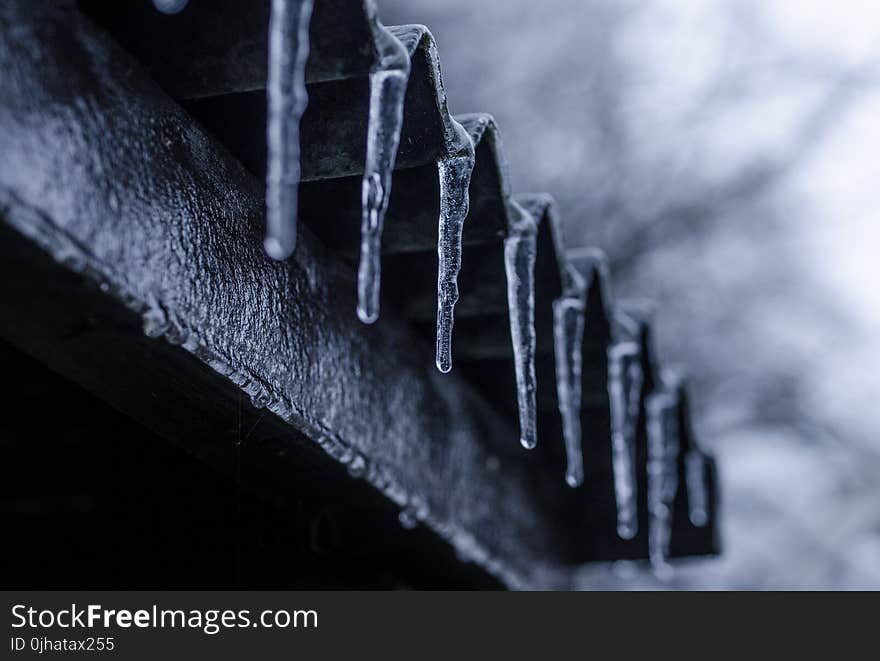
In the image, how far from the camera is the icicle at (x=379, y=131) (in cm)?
153

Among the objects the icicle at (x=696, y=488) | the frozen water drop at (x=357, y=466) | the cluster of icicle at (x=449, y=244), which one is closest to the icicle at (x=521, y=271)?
the cluster of icicle at (x=449, y=244)

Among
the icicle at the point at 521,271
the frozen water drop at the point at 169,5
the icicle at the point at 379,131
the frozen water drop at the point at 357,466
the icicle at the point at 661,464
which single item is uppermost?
the icicle at the point at 661,464

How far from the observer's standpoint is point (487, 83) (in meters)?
10.8

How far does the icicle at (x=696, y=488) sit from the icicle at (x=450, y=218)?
198 centimetres

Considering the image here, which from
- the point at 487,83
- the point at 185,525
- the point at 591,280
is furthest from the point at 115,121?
the point at 487,83

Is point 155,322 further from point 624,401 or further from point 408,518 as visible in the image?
point 624,401

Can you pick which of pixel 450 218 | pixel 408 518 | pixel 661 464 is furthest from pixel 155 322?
pixel 661 464

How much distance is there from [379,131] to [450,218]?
37 cm

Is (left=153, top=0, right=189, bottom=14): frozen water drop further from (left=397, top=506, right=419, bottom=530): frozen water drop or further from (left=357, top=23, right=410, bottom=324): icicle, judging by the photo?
(left=397, top=506, right=419, bottom=530): frozen water drop

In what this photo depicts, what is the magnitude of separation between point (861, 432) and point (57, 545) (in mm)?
10859

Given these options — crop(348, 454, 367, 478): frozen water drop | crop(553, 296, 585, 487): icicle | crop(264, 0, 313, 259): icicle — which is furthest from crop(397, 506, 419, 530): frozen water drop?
crop(264, 0, 313, 259): icicle

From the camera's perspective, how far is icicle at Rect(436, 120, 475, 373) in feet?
5.90

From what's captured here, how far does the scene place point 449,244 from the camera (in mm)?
1911

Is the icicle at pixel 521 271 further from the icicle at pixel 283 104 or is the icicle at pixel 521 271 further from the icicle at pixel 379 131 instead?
the icicle at pixel 283 104
